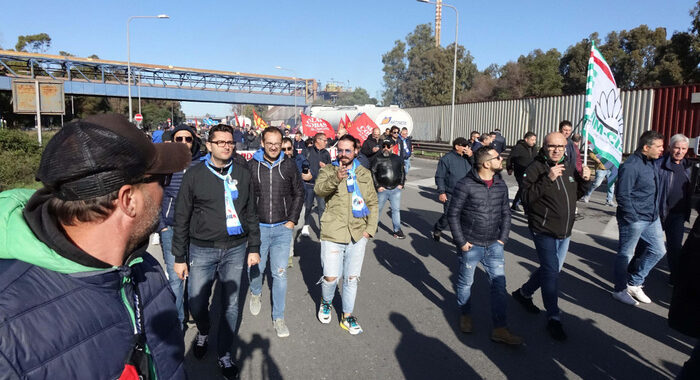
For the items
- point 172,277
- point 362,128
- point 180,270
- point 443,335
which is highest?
point 362,128

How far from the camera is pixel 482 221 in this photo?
4.14 m

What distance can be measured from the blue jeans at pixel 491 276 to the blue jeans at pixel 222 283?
211cm

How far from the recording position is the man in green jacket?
13.7 feet

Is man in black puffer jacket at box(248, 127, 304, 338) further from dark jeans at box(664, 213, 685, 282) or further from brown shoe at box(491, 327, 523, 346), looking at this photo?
dark jeans at box(664, 213, 685, 282)

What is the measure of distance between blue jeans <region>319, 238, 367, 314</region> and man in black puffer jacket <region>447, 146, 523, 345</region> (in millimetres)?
956

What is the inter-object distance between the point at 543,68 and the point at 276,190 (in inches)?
1812

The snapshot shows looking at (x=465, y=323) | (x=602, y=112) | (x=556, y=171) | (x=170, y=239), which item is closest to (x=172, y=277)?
(x=170, y=239)

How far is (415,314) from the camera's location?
4.70 meters

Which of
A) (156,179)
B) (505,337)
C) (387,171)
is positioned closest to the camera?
(156,179)

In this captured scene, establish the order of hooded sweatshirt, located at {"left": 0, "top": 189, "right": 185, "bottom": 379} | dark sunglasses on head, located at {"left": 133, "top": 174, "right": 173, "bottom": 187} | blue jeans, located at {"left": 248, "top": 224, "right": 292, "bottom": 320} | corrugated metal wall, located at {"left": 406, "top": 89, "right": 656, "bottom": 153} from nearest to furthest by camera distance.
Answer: hooded sweatshirt, located at {"left": 0, "top": 189, "right": 185, "bottom": 379} < dark sunglasses on head, located at {"left": 133, "top": 174, "right": 173, "bottom": 187} < blue jeans, located at {"left": 248, "top": 224, "right": 292, "bottom": 320} < corrugated metal wall, located at {"left": 406, "top": 89, "right": 656, "bottom": 153}

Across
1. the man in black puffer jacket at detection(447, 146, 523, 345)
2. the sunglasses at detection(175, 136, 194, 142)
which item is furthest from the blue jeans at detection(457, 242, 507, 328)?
the sunglasses at detection(175, 136, 194, 142)

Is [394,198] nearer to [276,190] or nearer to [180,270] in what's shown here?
[276,190]

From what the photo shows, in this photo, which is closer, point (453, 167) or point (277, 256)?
point (277, 256)

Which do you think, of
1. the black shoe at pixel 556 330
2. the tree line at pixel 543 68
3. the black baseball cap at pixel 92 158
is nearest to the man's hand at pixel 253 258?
the black baseball cap at pixel 92 158
